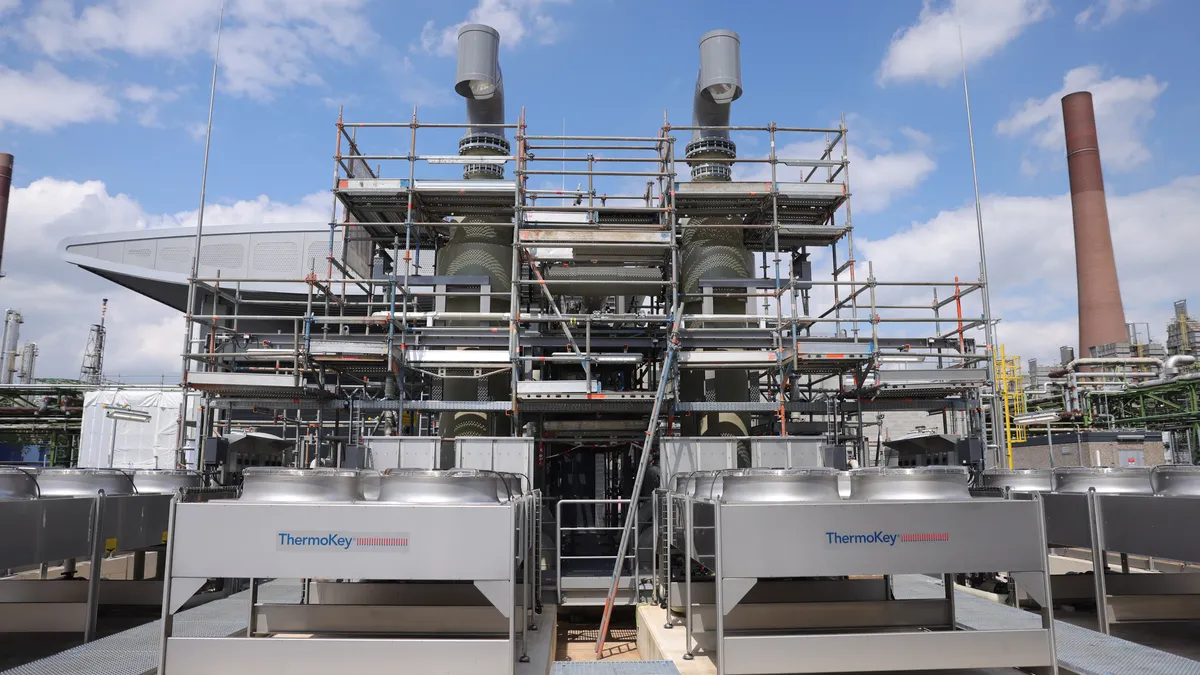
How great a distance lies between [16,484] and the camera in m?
7.61

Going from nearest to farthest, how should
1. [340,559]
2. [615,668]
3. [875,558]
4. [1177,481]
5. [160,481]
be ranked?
[340,559], [875,558], [615,668], [1177,481], [160,481]

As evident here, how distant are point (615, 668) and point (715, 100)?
1331cm

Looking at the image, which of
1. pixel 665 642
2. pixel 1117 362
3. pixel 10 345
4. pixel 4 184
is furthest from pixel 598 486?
pixel 10 345

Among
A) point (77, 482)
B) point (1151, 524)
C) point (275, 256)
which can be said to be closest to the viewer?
point (1151, 524)

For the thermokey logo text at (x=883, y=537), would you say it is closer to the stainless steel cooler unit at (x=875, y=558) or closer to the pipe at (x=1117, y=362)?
the stainless steel cooler unit at (x=875, y=558)

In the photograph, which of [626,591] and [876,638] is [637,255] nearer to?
[626,591]

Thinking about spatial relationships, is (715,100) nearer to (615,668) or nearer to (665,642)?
(665,642)

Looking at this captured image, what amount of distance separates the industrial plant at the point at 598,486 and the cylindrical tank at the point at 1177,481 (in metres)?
0.03

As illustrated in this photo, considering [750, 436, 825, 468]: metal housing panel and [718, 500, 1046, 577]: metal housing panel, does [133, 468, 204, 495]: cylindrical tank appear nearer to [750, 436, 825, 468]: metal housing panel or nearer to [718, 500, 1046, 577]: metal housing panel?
[718, 500, 1046, 577]: metal housing panel

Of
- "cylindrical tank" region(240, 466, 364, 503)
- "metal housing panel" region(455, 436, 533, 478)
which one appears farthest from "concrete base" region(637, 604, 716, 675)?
"cylindrical tank" region(240, 466, 364, 503)

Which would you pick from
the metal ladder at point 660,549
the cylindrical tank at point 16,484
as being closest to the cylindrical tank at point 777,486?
the metal ladder at point 660,549

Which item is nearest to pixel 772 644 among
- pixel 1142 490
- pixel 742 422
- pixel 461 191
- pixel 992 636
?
pixel 992 636

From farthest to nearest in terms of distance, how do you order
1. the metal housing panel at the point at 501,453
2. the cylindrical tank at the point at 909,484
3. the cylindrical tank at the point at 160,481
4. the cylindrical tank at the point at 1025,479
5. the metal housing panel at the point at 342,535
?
the metal housing panel at the point at 501,453
the cylindrical tank at the point at 1025,479
the cylindrical tank at the point at 160,481
the cylindrical tank at the point at 909,484
the metal housing panel at the point at 342,535

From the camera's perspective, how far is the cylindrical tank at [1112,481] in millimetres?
9133
